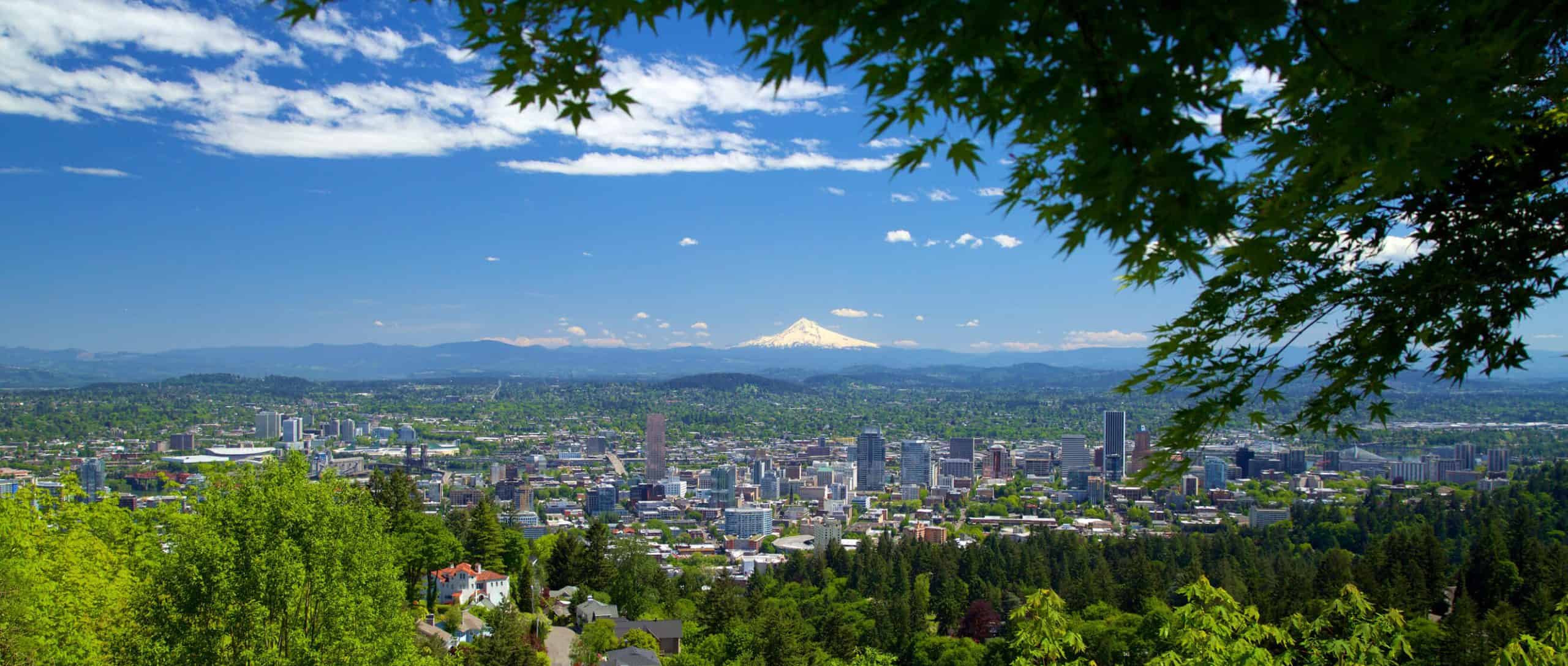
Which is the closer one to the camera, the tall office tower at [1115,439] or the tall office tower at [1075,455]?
the tall office tower at [1115,439]

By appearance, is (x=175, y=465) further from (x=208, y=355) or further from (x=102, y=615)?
(x=208, y=355)

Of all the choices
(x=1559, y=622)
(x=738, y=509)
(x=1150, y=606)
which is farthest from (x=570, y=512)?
(x=1559, y=622)

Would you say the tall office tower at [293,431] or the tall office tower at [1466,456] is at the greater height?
the tall office tower at [1466,456]

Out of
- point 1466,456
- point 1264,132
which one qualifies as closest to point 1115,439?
point 1466,456

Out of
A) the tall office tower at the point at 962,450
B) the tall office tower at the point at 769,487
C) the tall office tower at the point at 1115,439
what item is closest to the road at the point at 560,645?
the tall office tower at the point at 769,487

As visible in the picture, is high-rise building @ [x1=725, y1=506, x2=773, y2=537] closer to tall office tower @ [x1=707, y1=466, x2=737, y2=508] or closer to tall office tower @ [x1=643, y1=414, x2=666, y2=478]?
tall office tower @ [x1=707, y1=466, x2=737, y2=508]

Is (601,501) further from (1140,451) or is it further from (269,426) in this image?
(1140,451)

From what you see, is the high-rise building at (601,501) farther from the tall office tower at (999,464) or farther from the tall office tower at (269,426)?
the tall office tower at (999,464)
